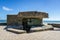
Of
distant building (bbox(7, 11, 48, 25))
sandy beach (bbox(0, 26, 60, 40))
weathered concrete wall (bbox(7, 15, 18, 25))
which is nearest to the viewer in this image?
sandy beach (bbox(0, 26, 60, 40))

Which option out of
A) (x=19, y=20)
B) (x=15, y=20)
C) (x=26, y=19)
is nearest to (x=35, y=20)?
(x=26, y=19)

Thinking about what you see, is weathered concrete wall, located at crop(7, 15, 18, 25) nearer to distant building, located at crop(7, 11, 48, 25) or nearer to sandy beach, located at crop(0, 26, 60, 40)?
distant building, located at crop(7, 11, 48, 25)

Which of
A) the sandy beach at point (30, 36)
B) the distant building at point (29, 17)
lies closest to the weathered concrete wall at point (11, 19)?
the distant building at point (29, 17)

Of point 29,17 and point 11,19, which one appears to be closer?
point 29,17

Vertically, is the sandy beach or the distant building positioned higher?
the distant building

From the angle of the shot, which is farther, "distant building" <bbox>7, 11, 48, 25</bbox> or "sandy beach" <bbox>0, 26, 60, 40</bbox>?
"distant building" <bbox>7, 11, 48, 25</bbox>

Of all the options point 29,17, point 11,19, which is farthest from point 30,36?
point 11,19

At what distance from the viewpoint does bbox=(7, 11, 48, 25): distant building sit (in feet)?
37.0

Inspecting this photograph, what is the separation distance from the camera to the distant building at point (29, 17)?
444 inches

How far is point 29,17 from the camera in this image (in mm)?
12445

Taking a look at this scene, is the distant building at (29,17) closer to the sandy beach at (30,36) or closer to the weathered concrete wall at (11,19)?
the weathered concrete wall at (11,19)

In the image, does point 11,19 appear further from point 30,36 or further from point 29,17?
point 30,36

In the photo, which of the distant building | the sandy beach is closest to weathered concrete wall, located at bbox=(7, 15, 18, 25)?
the distant building

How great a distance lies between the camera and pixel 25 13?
36.8ft
